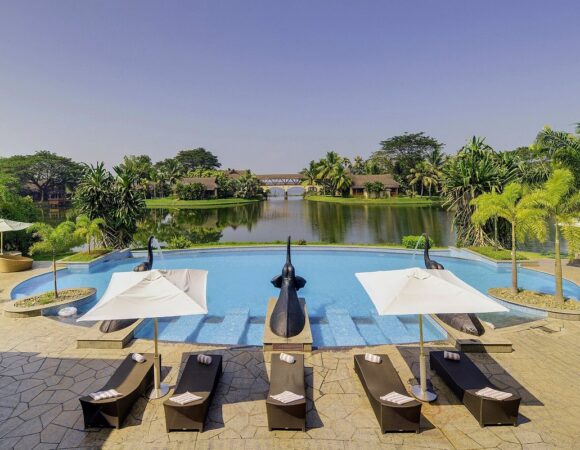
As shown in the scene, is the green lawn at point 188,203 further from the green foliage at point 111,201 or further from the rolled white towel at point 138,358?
the rolled white towel at point 138,358

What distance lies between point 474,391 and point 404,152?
76.1 metres

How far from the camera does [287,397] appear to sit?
4.53 metres

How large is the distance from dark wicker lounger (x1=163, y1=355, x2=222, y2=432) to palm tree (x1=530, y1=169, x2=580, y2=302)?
28.6ft

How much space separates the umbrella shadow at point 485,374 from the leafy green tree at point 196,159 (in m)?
99.5

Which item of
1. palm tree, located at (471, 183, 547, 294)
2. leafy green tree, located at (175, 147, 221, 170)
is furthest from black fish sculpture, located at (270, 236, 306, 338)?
leafy green tree, located at (175, 147, 221, 170)

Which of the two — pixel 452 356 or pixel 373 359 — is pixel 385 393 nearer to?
pixel 373 359

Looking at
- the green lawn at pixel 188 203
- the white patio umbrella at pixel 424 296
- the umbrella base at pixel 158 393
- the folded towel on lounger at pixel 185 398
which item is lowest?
the umbrella base at pixel 158 393

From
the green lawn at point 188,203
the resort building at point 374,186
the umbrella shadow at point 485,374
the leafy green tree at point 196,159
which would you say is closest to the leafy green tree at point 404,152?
the resort building at point 374,186

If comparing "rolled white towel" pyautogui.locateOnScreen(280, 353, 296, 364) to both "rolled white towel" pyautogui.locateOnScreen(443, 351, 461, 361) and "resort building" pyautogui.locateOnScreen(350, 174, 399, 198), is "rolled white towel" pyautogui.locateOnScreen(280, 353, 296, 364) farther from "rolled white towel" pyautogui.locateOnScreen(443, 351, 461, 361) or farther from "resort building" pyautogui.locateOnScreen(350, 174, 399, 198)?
"resort building" pyautogui.locateOnScreen(350, 174, 399, 198)

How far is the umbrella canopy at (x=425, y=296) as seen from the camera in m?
4.43

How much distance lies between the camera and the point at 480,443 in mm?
4160

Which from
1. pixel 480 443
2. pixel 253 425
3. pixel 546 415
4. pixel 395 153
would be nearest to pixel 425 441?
pixel 480 443

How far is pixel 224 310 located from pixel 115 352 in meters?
3.86

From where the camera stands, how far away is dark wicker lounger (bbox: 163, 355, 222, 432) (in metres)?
4.36
